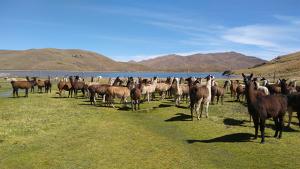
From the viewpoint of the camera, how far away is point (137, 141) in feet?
55.5

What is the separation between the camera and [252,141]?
16.6 metres

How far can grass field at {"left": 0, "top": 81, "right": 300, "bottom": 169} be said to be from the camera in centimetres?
1355

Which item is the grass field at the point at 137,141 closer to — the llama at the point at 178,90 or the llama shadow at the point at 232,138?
the llama shadow at the point at 232,138

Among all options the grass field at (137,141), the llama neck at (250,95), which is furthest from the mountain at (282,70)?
the llama neck at (250,95)

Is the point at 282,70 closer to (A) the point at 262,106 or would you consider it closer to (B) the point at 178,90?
(B) the point at 178,90

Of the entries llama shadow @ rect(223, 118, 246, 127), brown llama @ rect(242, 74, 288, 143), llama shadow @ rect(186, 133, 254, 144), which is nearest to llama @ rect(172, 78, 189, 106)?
llama shadow @ rect(223, 118, 246, 127)

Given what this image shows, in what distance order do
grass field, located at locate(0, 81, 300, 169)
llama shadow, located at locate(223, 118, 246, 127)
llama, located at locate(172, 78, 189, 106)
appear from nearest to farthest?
grass field, located at locate(0, 81, 300, 169)
llama shadow, located at locate(223, 118, 246, 127)
llama, located at locate(172, 78, 189, 106)

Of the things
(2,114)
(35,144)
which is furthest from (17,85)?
(35,144)

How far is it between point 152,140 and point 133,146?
4.80 feet

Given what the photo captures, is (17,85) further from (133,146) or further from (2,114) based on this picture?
(133,146)

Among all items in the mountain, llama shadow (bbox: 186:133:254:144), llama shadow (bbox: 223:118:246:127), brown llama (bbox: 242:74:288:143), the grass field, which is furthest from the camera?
the mountain

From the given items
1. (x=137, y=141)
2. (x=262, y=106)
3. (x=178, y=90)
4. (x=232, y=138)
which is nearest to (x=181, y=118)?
(x=232, y=138)

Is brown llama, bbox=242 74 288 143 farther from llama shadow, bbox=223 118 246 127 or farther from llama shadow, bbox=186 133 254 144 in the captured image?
llama shadow, bbox=223 118 246 127

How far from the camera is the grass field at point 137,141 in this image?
44.5 feet
